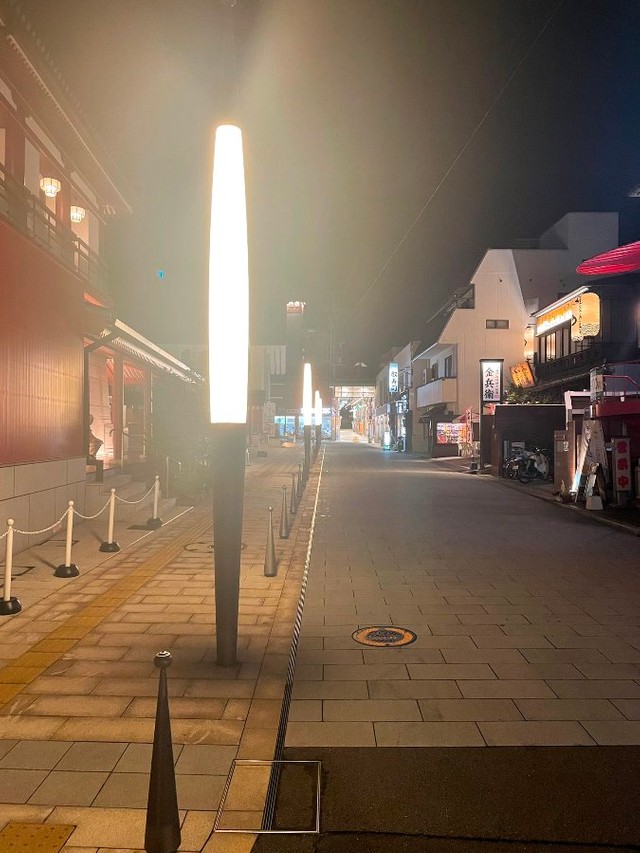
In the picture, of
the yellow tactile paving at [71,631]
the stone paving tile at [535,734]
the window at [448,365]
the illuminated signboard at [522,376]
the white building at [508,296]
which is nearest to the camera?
the stone paving tile at [535,734]

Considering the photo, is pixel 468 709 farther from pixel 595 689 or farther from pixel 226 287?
pixel 226 287

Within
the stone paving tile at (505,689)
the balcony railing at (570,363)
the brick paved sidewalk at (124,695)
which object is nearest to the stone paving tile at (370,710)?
the brick paved sidewalk at (124,695)

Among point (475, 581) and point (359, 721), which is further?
point (475, 581)

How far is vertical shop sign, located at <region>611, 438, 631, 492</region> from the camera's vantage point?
16688 millimetres

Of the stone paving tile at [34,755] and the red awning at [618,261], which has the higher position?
the red awning at [618,261]

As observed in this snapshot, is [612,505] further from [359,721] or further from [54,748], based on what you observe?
[54,748]

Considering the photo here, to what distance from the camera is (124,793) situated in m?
3.76

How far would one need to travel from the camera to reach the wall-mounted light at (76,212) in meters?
16.8

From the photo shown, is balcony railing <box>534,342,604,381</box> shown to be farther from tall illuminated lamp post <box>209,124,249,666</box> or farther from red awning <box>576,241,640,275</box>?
tall illuminated lamp post <box>209,124,249,666</box>

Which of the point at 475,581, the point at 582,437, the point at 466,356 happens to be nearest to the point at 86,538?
the point at 475,581

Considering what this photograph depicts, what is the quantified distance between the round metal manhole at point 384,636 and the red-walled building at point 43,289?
6328 mm

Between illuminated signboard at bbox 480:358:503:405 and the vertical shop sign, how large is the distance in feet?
78.6

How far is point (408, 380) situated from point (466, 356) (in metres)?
17.9

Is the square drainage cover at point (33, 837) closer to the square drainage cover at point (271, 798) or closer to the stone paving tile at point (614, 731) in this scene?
the square drainage cover at point (271, 798)
